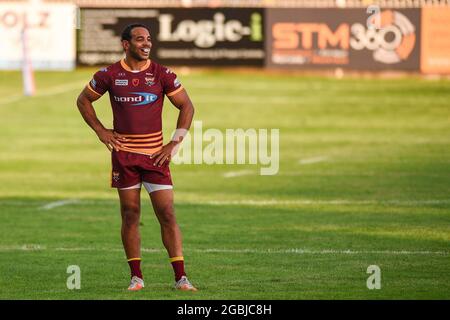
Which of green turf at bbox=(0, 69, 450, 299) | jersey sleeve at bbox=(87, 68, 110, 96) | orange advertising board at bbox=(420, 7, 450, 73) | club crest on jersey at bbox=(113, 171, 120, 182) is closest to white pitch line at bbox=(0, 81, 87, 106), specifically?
green turf at bbox=(0, 69, 450, 299)

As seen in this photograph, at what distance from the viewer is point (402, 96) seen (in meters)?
38.2

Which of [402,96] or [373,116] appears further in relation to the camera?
[402,96]

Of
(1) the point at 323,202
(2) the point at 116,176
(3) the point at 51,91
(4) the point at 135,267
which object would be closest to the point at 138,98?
(2) the point at 116,176

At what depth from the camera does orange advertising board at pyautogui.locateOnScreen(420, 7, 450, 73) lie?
135ft

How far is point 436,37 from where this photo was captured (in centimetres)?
4109

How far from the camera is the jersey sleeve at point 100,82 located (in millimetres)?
12531

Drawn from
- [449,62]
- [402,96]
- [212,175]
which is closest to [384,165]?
[212,175]

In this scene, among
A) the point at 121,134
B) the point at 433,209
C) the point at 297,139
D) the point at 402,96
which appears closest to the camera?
the point at 121,134

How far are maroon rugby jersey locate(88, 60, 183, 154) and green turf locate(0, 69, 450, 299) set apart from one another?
52.0 inches

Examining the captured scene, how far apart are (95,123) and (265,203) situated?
25.7ft
